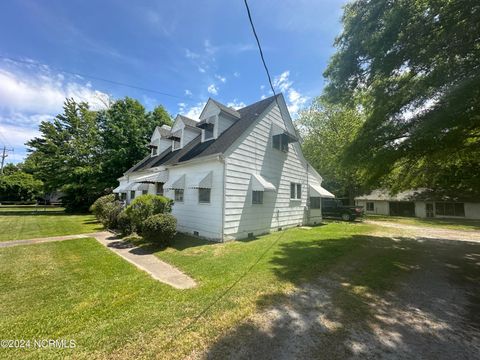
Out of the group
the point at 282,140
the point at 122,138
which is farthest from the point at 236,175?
the point at 122,138

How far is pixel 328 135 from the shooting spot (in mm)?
31344

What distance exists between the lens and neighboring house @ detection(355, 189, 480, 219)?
30.1 m

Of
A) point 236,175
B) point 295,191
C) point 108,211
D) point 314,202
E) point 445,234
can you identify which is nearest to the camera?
point 236,175

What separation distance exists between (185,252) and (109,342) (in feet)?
17.9

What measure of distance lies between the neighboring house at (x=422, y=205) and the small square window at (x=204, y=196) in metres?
26.2

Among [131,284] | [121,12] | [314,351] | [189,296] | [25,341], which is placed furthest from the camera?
[121,12]

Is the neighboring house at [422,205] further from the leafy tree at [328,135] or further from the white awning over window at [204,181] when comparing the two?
the white awning over window at [204,181]

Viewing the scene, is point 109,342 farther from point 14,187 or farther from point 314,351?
point 14,187

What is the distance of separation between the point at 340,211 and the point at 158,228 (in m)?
21.4

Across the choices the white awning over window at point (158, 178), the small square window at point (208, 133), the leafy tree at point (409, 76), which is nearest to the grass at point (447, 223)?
the leafy tree at point (409, 76)

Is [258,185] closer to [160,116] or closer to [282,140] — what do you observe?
[282,140]

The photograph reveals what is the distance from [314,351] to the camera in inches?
123

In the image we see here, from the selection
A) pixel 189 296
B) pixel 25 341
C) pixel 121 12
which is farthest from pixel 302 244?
pixel 121 12

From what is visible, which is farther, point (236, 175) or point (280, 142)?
point (280, 142)
